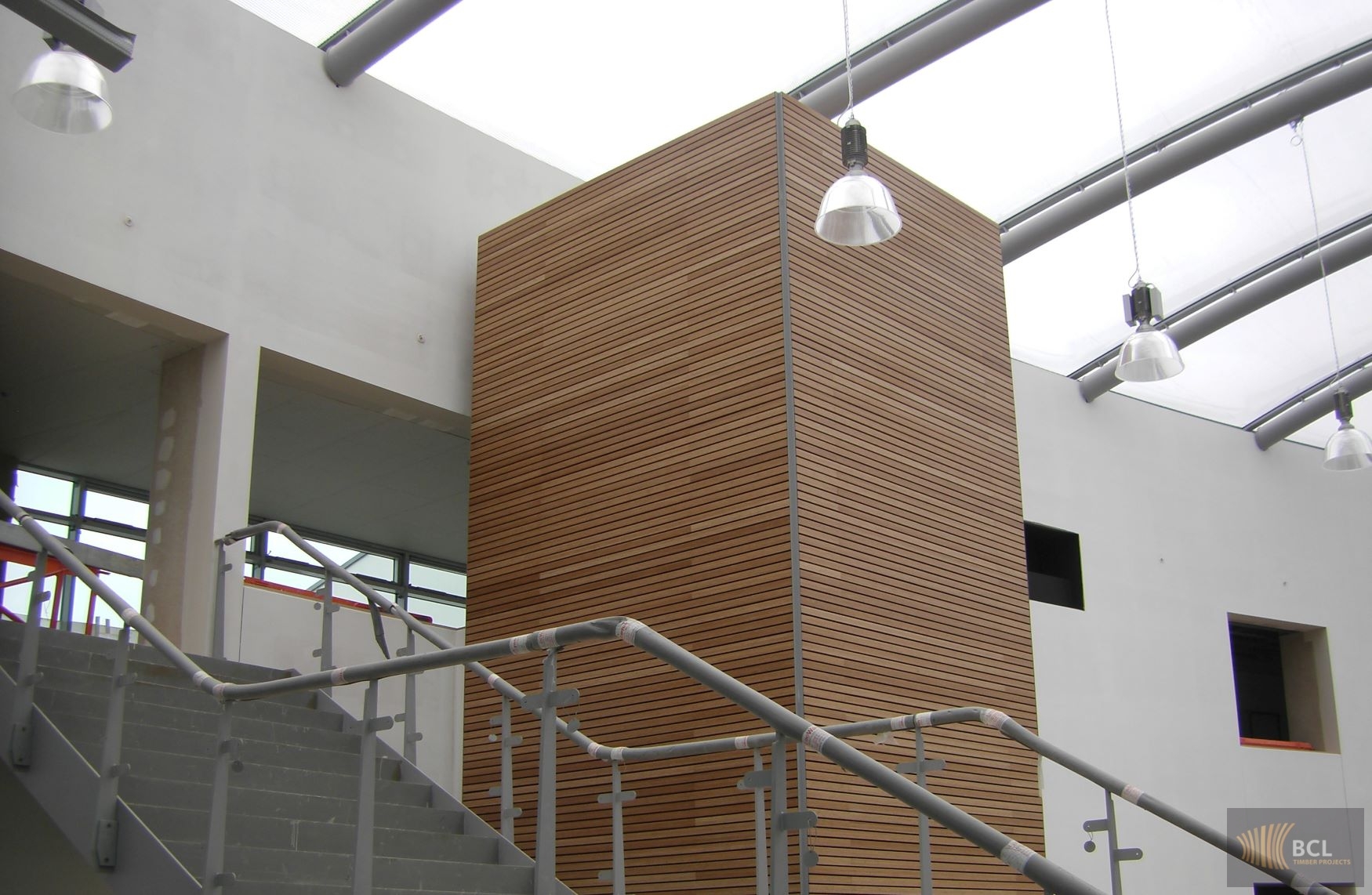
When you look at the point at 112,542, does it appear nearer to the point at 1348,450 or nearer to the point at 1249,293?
the point at 1348,450

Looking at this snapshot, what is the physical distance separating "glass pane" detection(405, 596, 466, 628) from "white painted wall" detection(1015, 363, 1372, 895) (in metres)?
7.01

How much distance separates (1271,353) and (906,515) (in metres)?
8.46

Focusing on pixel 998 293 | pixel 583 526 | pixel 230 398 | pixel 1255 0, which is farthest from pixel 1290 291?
pixel 230 398

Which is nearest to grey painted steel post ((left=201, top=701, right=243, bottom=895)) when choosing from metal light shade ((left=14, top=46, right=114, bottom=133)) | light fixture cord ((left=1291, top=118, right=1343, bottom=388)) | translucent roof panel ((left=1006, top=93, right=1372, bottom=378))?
metal light shade ((left=14, top=46, right=114, bottom=133))

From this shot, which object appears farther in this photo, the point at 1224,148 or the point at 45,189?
the point at 1224,148

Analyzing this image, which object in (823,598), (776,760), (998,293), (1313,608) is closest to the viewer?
(776,760)

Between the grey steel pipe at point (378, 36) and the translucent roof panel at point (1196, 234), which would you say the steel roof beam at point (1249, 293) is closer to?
the translucent roof panel at point (1196, 234)

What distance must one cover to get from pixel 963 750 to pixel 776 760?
169 inches

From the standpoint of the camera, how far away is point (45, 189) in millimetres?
7645

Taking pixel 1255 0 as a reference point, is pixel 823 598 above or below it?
below

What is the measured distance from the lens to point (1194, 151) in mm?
10961

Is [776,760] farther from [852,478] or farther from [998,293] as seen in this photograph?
[998,293]

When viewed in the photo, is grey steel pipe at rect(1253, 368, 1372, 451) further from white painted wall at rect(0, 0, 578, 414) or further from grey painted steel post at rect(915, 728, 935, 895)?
grey painted steel post at rect(915, 728, 935, 895)

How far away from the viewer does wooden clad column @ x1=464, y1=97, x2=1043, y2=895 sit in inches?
279
